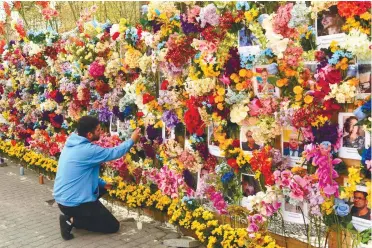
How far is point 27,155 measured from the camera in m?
8.88

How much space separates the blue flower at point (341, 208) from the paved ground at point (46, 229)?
225 cm

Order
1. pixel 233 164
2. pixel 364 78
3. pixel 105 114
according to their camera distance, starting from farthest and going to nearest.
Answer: pixel 105 114 → pixel 233 164 → pixel 364 78

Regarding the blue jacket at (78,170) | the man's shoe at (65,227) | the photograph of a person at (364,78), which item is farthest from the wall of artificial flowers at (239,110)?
the man's shoe at (65,227)

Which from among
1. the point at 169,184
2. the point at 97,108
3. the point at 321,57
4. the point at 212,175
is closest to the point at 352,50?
the point at 321,57

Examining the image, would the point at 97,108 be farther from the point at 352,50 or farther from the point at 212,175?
the point at 352,50

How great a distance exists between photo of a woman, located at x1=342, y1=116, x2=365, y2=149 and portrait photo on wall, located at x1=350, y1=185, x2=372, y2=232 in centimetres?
33

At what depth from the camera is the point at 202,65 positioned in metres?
4.44

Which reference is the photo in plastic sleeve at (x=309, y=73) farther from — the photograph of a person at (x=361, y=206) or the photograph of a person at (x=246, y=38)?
the photograph of a person at (x=361, y=206)

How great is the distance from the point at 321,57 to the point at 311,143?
701mm

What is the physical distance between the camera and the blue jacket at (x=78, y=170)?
521 cm

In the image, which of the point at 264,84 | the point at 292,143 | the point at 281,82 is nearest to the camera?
the point at 281,82

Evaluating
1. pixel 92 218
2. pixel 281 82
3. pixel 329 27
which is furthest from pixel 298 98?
pixel 92 218

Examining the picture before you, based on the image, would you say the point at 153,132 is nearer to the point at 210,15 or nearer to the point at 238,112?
the point at 238,112

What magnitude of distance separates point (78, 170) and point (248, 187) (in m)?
2.10
